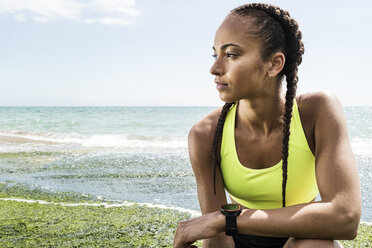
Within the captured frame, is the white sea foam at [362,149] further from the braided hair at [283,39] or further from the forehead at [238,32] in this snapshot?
the forehead at [238,32]

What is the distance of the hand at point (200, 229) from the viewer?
2.22m

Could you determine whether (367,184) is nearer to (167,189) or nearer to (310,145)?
(167,189)

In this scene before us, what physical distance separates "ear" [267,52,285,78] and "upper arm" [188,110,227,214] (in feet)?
1.78

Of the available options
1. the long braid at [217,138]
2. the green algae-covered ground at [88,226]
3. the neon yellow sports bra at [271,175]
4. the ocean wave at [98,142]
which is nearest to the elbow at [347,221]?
the neon yellow sports bra at [271,175]

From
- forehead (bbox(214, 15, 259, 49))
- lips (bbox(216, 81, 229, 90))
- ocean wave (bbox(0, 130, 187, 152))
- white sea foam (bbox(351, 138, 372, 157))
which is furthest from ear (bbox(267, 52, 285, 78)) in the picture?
ocean wave (bbox(0, 130, 187, 152))

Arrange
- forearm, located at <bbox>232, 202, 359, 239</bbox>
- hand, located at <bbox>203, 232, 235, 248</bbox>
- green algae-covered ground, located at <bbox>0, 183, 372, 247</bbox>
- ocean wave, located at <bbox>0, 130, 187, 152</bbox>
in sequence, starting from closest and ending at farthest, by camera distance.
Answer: forearm, located at <bbox>232, 202, 359, 239</bbox>, hand, located at <bbox>203, 232, 235, 248</bbox>, green algae-covered ground, located at <bbox>0, 183, 372, 247</bbox>, ocean wave, located at <bbox>0, 130, 187, 152</bbox>

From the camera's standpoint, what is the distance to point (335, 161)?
2143mm

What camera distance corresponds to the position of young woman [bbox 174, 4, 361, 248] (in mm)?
2119

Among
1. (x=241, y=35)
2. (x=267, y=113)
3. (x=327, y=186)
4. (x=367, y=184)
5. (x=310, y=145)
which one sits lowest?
(x=367, y=184)

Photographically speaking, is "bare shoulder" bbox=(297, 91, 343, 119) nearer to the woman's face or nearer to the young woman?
the young woman

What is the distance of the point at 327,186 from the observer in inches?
85.0

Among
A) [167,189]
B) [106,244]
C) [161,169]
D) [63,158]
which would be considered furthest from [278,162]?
[63,158]

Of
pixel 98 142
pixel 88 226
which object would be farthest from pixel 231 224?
pixel 98 142

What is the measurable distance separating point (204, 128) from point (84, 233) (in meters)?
3.16
